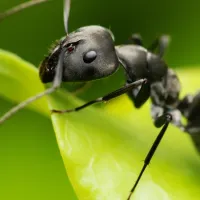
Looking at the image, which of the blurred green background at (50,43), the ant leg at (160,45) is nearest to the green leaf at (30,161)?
the blurred green background at (50,43)

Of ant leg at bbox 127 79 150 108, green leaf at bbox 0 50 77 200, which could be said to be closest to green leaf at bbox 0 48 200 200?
ant leg at bbox 127 79 150 108

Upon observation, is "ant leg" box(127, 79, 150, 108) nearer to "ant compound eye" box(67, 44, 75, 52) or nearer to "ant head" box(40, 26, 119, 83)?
"ant head" box(40, 26, 119, 83)

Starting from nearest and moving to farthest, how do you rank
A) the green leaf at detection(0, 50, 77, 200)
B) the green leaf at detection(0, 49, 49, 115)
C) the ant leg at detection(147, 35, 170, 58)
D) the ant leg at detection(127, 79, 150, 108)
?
1. the green leaf at detection(0, 49, 49, 115)
2. the ant leg at detection(127, 79, 150, 108)
3. the green leaf at detection(0, 50, 77, 200)
4. the ant leg at detection(147, 35, 170, 58)

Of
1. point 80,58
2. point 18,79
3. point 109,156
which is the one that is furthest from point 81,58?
point 109,156

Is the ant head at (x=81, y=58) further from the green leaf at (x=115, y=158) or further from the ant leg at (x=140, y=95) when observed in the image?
the ant leg at (x=140, y=95)

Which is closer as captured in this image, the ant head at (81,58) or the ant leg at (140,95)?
the ant head at (81,58)

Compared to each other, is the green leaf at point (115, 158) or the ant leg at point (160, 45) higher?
the ant leg at point (160, 45)

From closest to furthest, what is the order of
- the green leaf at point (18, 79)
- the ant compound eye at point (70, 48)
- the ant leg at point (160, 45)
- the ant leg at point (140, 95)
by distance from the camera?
the green leaf at point (18, 79) → the ant compound eye at point (70, 48) → the ant leg at point (140, 95) → the ant leg at point (160, 45)
